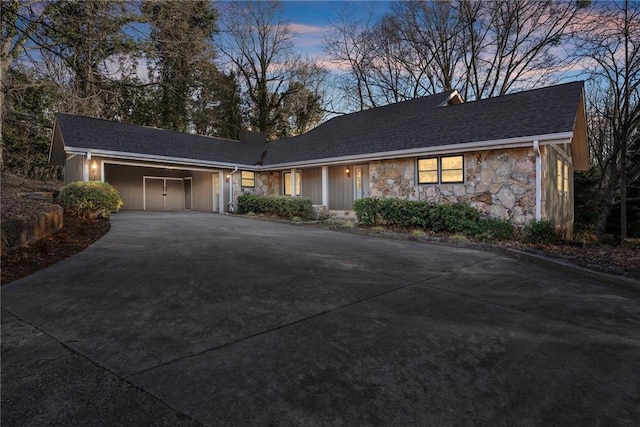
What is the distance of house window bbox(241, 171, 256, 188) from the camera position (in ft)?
59.8

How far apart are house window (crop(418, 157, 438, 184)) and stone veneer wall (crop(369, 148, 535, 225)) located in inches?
7.0

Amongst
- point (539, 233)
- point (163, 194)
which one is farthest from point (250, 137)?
point (539, 233)

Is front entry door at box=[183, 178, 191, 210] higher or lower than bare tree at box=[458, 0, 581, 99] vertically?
lower

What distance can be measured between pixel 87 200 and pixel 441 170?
11.4 metres

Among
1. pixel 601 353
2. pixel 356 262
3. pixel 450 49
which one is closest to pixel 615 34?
pixel 450 49

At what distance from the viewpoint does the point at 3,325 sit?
10.6 ft

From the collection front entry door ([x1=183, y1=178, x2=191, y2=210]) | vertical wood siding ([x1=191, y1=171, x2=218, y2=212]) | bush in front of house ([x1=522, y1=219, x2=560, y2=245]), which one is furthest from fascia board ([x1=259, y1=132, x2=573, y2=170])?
front entry door ([x1=183, y1=178, x2=191, y2=210])

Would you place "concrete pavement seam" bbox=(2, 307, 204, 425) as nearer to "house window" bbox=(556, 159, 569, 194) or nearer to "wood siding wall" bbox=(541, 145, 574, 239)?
"wood siding wall" bbox=(541, 145, 574, 239)

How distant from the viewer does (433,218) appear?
34.0ft

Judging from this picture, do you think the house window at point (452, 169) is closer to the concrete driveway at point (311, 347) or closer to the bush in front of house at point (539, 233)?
the bush in front of house at point (539, 233)

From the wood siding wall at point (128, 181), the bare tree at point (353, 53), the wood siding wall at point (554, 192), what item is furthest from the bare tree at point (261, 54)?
the wood siding wall at point (554, 192)

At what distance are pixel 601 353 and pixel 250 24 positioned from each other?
98.1ft

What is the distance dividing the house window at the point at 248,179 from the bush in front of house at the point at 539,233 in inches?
525

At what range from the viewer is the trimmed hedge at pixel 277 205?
1448 cm
